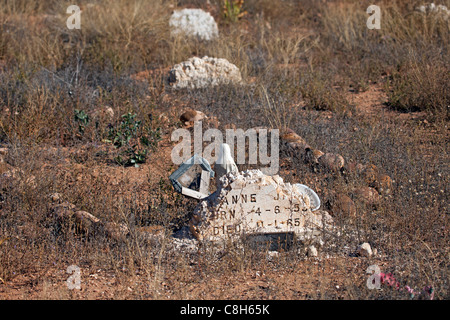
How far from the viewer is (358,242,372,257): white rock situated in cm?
389

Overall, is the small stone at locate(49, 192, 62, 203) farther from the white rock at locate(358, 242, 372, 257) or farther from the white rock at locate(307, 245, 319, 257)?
the white rock at locate(358, 242, 372, 257)

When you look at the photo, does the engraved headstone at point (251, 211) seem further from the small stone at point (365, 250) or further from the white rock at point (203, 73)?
the white rock at point (203, 73)

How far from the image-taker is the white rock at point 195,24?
9.27 m

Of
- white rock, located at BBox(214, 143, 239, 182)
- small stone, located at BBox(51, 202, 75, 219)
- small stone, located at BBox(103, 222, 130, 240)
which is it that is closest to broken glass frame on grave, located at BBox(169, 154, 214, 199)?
white rock, located at BBox(214, 143, 239, 182)

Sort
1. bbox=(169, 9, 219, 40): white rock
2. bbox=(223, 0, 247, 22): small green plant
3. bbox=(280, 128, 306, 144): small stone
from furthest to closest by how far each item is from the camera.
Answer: bbox=(223, 0, 247, 22): small green plant
bbox=(169, 9, 219, 40): white rock
bbox=(280, 128, 306, 144): small stone

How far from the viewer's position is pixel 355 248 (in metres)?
4.02

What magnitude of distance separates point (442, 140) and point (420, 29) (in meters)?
3.90

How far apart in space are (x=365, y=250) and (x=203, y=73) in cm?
419

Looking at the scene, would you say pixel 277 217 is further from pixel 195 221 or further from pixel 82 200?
pixel 82 200

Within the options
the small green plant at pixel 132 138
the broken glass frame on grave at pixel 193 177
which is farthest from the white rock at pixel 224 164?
the small green plant at pixel 132 138

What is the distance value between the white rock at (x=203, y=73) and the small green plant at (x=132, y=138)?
A: 4.57 feet

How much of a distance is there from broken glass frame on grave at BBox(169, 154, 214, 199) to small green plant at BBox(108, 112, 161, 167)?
56.7 inches

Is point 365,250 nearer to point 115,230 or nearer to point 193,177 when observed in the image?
point 193,177
